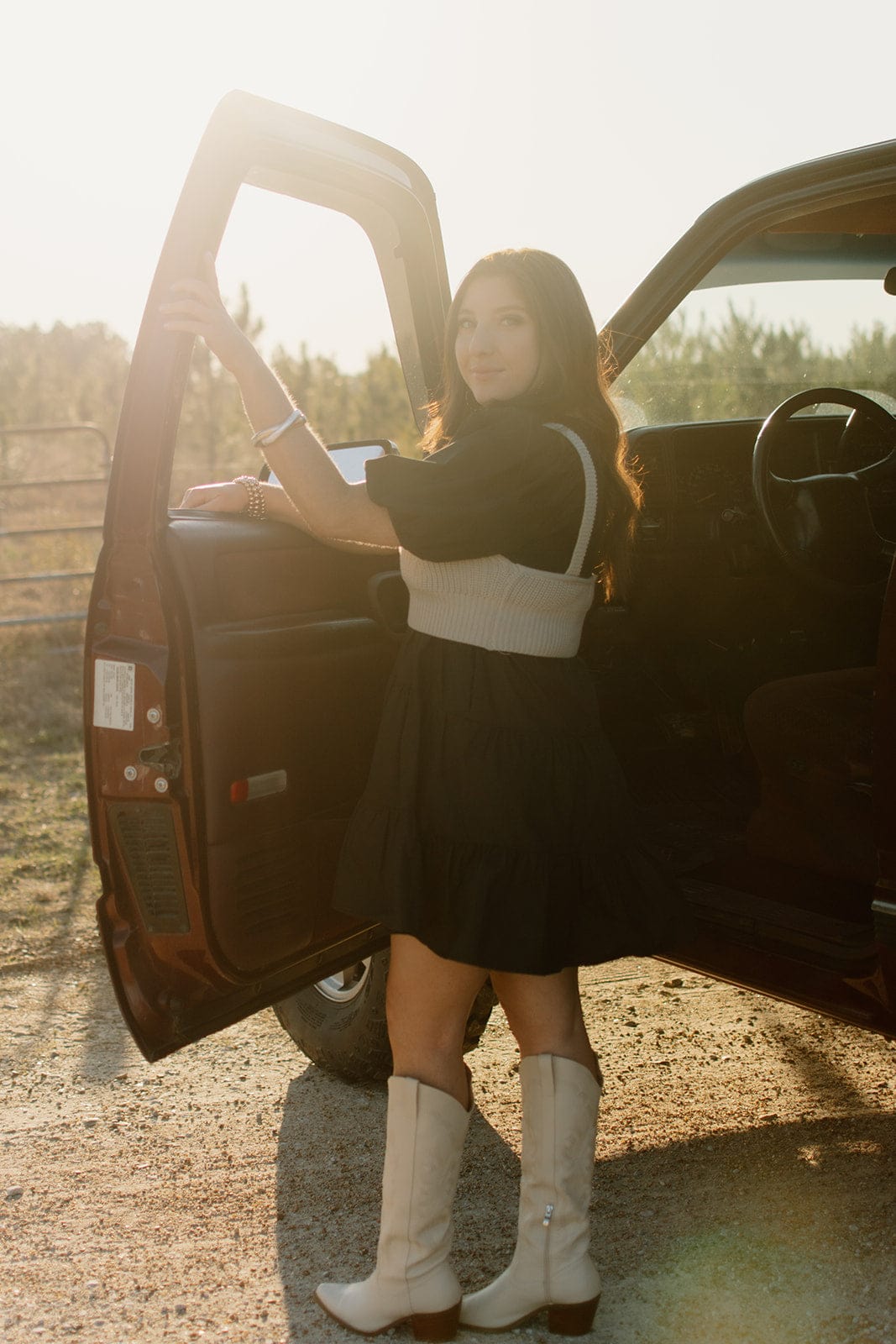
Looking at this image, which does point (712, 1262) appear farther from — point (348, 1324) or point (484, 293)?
point (484, 293)

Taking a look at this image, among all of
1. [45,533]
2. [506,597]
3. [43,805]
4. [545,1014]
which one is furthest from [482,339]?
[45,533]

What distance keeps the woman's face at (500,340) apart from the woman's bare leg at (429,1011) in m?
0.90

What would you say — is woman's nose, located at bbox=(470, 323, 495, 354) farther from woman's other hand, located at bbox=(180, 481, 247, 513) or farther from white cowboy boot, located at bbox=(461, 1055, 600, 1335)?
white cowboy boot, located at bbox=(461, 1055, 600, 1335)

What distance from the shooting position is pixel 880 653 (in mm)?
2152

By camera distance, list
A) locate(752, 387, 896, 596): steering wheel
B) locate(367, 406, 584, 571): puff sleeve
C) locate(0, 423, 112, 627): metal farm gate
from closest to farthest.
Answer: locate(367, 406, 584, 571): puff sleeve < locate(752, 387, 896, 596): steering wheel < locate(0, 423, 112, 627): metal farm gate

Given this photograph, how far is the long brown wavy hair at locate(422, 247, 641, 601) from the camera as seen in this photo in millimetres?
2141

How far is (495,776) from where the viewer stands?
209 centimetres

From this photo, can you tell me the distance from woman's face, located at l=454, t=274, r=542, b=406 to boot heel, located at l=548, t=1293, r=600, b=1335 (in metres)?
1.48

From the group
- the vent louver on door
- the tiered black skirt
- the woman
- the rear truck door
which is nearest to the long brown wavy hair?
the woman

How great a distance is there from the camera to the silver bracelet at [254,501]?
2354mm

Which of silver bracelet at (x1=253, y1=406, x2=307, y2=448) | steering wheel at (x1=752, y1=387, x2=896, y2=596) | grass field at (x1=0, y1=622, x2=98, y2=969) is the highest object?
silver bracelet at (x1=253, y1=406, x2=307, y2=448)

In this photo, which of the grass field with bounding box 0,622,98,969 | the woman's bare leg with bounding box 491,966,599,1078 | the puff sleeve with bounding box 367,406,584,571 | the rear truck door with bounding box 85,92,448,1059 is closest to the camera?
the puff sleeve with bounding box 367,406,584,571

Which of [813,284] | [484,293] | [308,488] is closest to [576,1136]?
[308,488]

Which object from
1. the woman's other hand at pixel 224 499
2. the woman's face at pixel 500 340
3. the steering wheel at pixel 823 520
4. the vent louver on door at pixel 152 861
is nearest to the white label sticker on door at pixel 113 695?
the vent louver on door at pixel 152 861
